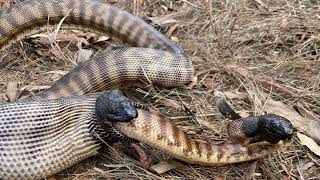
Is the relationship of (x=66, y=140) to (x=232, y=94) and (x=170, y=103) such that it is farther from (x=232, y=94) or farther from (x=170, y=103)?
(x=232, y=94)

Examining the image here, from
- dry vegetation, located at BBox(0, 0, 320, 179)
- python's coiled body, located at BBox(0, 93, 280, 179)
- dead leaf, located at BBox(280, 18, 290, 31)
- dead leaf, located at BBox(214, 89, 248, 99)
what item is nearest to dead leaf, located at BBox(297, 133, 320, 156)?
dry vegetation, located at BBox(0, 0, 320, 179)

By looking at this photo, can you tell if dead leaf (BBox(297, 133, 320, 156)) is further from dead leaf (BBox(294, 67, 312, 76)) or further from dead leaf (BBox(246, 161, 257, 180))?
dead leaf (BBox(294, 67, 312, 76))

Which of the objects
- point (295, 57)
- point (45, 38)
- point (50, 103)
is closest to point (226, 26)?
point (295, 57)

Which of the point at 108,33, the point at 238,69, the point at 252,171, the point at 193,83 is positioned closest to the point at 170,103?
the point at 193,83

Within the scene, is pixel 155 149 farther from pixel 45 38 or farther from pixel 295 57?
pixel 45 38

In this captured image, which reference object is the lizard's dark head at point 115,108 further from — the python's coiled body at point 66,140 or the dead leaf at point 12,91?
the dead leaf at point 12,91
